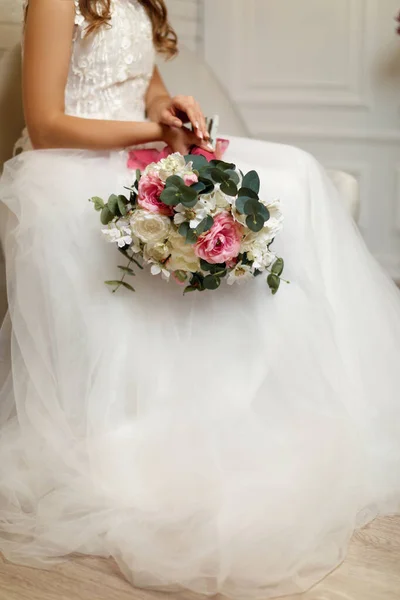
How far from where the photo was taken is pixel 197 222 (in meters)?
1.29

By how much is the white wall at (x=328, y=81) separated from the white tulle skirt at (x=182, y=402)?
1280mm

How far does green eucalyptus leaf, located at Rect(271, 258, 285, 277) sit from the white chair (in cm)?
73

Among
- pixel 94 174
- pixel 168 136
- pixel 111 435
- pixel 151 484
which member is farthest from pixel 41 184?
pixel 151 484

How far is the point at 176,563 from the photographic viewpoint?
46.8 inches

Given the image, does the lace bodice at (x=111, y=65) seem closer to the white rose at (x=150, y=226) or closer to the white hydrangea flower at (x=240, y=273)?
the white rose at (x=150, y=226)

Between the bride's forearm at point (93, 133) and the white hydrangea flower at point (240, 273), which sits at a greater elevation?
the bride's forearm at point (93, 133)

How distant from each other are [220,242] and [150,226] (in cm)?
13

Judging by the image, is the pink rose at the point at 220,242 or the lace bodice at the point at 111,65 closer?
the pink rose at the point at 220,242

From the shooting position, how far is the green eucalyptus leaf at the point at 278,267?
1.39 meters

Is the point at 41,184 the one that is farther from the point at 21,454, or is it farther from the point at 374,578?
the point at 374,578

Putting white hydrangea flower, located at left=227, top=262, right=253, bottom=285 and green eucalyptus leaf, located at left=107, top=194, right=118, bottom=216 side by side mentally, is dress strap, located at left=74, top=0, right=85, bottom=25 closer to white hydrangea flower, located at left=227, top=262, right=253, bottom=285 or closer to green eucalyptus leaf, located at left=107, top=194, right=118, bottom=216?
green eucalyptus leaf, located at left=107, top=194, right=118, bottom=216

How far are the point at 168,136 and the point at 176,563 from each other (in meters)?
0.85

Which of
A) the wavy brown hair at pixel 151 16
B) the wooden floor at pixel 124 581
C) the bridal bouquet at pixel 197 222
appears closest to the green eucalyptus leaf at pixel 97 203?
the bridal bouquet at pixel 197 222

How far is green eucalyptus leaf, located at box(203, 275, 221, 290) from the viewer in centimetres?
134
